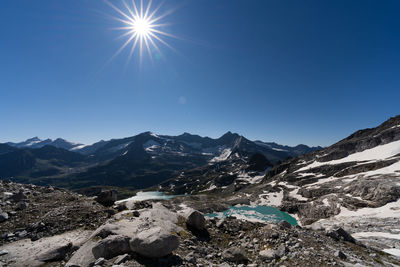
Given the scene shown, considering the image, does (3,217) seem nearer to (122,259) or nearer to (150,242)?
(122,259)

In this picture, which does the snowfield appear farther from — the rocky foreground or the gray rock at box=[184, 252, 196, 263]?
the gray rock at box=[184, 252, 196, 263]

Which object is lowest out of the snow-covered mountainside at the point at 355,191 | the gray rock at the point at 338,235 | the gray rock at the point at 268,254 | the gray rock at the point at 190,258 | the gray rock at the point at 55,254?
the snow-covered mountainside at the point at 355,191

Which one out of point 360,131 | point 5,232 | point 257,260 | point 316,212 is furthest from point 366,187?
point 360,131

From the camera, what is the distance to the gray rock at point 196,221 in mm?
14086

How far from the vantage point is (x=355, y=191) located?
6831 cm

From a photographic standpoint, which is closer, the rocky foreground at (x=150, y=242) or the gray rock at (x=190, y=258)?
the rocky foreground at (x=150, y=242)

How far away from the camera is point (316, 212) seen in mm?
70312

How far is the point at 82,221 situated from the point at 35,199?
9.96 m

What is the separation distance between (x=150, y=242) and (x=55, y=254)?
800 centimetres

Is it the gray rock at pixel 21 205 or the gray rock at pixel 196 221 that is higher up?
the gray rock at pixel 21 205

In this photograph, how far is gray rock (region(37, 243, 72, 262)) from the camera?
10573mm

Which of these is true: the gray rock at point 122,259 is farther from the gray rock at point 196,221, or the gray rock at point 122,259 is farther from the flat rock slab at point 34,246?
the gray rock at point 196,221

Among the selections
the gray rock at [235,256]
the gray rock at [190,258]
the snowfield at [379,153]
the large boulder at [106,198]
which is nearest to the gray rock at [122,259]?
the gray rock at [190,258]

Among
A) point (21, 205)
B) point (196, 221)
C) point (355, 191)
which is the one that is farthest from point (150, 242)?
point (355, 191)
